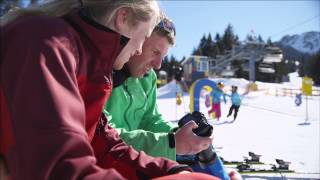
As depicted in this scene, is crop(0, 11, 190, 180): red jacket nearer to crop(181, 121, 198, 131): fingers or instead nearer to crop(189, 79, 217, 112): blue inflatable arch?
crop(181, 121, 198, 131): fingers

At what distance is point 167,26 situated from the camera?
2.28 meters

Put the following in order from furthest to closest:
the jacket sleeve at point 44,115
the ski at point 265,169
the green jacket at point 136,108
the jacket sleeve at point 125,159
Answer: the ski at point 265,169
the green jacket at point 136,108
the jacket sleeve at point 125,159
the jacket sleeve at point 44,115

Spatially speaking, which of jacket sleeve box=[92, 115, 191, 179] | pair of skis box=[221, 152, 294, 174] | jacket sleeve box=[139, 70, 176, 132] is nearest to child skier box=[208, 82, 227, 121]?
pair of skis box=[221, 152, 294, 174]

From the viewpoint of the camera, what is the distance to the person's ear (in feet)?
3.59

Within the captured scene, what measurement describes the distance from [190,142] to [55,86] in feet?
3.09

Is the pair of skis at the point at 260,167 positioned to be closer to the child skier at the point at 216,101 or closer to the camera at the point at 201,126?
the camera at the point at 201,126

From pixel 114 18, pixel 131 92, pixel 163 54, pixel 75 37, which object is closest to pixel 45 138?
pixel 75 37

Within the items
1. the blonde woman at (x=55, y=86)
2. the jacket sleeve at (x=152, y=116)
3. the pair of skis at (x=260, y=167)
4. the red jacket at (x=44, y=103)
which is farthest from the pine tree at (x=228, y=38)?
the red jacket at (x=44, y=103)

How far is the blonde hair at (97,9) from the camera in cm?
108

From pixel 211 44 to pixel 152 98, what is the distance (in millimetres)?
82526

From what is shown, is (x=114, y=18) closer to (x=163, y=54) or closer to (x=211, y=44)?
(x=163, y=54)

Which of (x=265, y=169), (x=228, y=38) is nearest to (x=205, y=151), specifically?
(x=265, y=169)

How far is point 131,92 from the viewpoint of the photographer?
2.24 meters

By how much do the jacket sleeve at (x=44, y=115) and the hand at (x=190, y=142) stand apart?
0.87m
